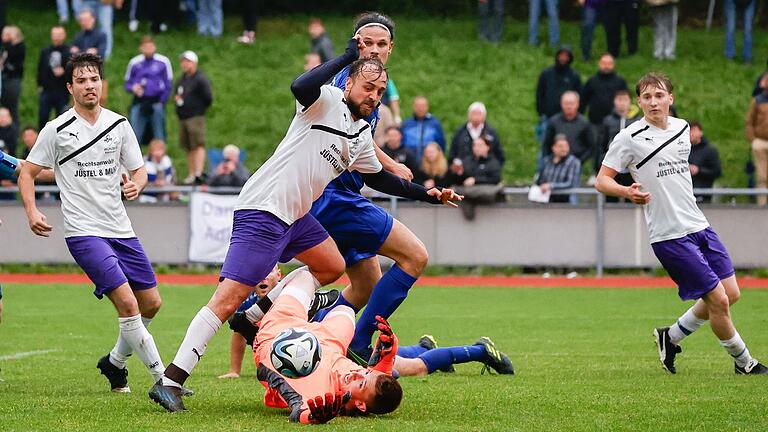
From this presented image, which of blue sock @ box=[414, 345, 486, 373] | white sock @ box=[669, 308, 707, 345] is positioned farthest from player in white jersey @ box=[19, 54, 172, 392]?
white sock @ box=[669, 308, 707, 345]

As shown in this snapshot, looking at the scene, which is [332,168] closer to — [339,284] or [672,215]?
[672,215]

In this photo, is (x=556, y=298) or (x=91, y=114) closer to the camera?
(x=91, y=114)

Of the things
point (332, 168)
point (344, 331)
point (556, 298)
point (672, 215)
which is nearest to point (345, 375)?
point (344, 331)

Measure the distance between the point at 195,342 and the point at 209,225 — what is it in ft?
37.9

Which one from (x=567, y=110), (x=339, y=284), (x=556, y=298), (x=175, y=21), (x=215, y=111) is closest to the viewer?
(x=556, y=298)

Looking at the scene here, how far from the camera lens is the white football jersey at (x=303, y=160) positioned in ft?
26.8

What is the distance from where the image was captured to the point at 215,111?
27.5m

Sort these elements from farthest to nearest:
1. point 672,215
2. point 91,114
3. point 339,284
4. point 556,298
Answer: point 339,284
point 556,298
point 672,215
point 91,114

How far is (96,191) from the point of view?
29.6 feet

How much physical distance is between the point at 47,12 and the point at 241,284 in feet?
90.0

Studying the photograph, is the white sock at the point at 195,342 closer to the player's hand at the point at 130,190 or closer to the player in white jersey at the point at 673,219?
the player's hand at the point at 130,190

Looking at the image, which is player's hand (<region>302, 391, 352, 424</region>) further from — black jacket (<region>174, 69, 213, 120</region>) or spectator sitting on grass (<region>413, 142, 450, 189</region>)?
black jacket (<region>174, 69, 213, 120</region>)

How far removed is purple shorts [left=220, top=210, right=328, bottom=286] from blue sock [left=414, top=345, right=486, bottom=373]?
2088mm

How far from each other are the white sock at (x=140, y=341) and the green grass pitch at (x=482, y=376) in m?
0.22
